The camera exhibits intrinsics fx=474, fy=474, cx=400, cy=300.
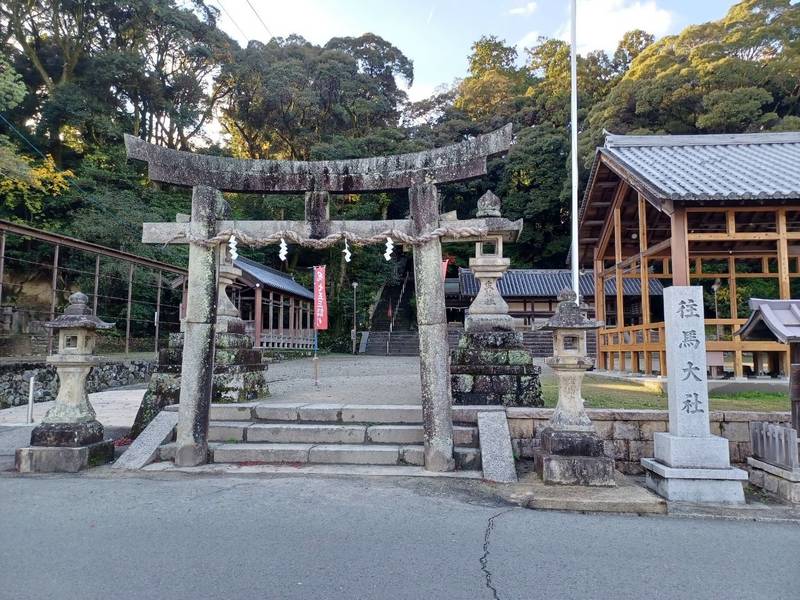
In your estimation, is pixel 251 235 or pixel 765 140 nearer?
pixel 251 235

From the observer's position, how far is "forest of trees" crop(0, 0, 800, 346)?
22375 mm

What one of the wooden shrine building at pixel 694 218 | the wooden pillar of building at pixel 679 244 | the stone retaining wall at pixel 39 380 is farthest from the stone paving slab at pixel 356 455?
the stone retaining wall at pixel 39 380

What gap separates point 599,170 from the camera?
1318 cm

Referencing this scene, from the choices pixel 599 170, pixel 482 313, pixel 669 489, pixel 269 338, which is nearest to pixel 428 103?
pixel 269 338

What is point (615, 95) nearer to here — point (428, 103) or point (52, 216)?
point (428, 103)

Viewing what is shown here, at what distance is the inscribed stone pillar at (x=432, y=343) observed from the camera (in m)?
5.86

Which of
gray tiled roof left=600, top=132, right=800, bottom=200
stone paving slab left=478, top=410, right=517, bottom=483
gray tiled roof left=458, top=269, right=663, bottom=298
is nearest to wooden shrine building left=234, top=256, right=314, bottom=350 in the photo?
gray tiled roof left=458, top=269, right=663, bottom=298

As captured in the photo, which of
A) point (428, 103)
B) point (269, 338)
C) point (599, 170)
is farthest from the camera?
point (428, 103)

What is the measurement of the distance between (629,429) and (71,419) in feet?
24.5

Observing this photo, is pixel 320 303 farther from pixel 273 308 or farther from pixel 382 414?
pixel 273 308

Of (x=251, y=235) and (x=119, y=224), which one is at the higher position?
(x=119, y=224)

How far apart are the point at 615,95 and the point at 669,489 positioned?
27.2 meters

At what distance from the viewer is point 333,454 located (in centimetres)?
621

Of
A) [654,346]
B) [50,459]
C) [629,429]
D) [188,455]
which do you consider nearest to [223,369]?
[188,455]
